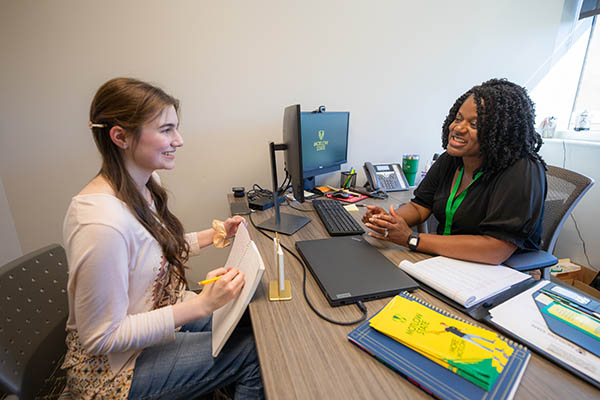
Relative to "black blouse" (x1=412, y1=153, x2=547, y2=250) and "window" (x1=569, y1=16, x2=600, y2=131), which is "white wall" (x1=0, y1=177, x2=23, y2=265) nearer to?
"black blouse" (x1=412, y1=153, x2=547, y2=250)

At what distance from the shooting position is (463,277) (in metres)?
0.82

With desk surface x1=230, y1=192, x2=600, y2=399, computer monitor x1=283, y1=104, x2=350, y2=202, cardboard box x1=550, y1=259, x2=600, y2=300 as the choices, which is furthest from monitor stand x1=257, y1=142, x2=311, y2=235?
cardboard box x1=550, y1=259, x2=600, y2=300

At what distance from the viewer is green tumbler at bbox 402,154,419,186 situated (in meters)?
2.00

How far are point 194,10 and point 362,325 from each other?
5.85ft

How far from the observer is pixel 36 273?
0.81 metres

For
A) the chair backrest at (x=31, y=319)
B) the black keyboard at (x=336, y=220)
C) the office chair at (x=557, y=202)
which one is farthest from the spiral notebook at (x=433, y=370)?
the chair backrest at (x=31, y=319)

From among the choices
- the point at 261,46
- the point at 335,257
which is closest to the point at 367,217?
the point at 335,257

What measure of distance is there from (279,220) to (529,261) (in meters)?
0.96

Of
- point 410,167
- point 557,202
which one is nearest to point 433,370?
point 557,202

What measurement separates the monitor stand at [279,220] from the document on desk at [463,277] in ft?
1.60

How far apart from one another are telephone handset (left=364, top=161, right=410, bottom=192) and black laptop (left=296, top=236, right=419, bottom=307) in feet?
2.99

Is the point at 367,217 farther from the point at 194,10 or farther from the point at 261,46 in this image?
the point at 194,10

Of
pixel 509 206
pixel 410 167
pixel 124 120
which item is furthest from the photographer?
pixel 410 167

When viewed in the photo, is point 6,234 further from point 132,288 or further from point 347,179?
point 347,179
